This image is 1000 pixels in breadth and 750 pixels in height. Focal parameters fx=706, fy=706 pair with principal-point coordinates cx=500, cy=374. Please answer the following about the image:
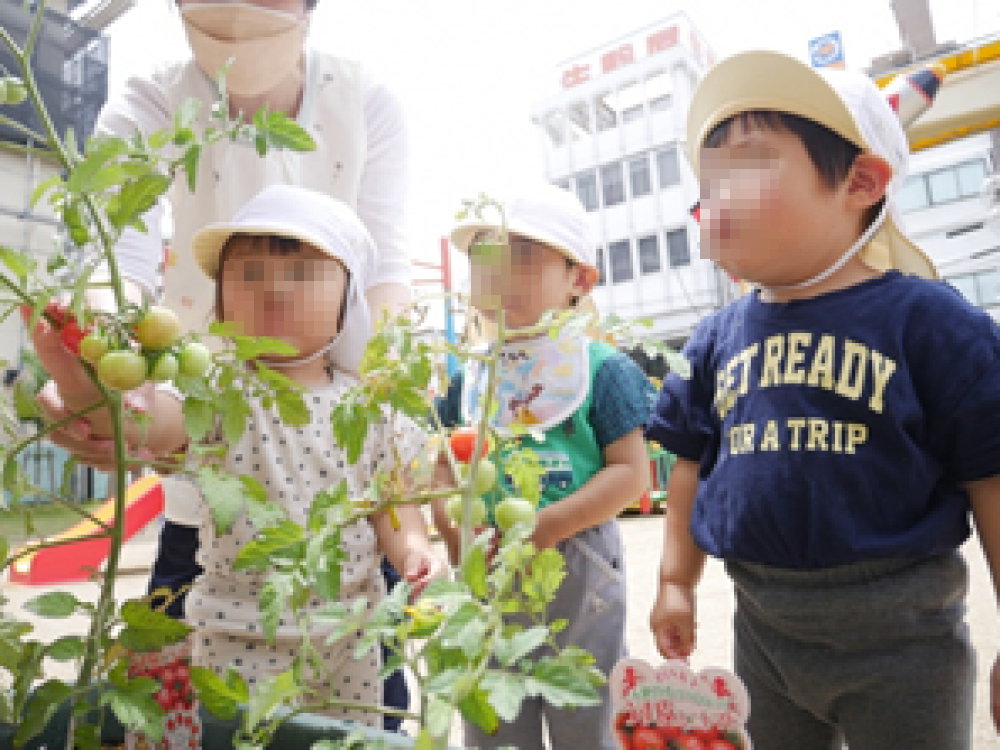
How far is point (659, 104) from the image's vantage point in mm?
11430

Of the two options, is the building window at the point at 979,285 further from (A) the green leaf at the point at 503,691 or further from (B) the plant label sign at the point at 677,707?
(A) the green leaf at the point at 503,691

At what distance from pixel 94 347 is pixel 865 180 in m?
0.81

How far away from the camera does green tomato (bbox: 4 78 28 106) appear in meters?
0.46

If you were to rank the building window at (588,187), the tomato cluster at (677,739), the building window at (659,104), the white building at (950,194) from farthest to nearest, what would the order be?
the white building at (950,194), the building window at (588,187), the building window at (659,104), the tomato cluster at (677,739)

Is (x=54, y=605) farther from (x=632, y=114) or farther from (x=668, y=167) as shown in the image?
(x=632, y=114)

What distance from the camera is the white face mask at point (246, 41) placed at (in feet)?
3.08

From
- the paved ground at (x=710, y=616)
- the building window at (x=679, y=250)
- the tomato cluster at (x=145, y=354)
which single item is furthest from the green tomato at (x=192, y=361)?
the building window at (x=679, y=250)

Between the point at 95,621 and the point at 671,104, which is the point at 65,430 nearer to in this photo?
the point at 95,621

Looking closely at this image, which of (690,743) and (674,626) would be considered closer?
(690,743)

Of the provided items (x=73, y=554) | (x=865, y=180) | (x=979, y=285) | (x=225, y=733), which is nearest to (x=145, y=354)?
(x=225, y=733)

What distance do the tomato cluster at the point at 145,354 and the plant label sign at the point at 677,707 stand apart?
43cm

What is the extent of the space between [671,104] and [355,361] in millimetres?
11378

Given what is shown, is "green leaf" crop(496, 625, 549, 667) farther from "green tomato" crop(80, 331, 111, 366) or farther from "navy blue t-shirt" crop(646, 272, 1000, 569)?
"navy blue t-shirt" crop(646, 272, 1000, 569)

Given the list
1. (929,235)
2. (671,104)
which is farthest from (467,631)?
(929,235)
